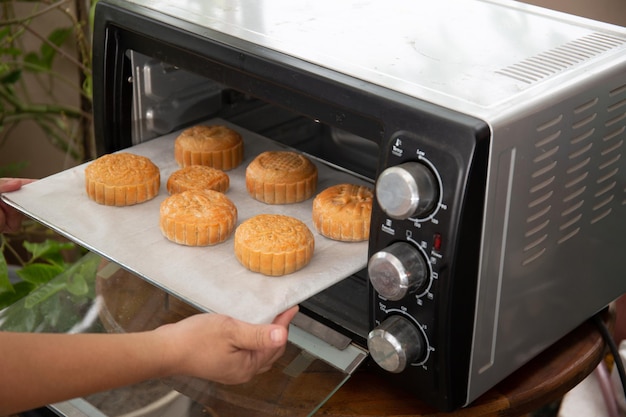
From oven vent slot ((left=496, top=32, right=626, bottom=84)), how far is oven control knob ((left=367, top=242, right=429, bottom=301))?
9.4 inches

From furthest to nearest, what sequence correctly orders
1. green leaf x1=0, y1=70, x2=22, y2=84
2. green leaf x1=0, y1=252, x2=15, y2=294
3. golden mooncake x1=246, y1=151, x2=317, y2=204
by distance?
green leaf x1=0, y1=70, x2=22, y2=84, green leaf x1=0, y1=252, x2=15, y2=294, golden mooncake x1=246, y1=151, x2=317, y2=204

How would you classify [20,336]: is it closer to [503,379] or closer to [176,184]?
[176,184]

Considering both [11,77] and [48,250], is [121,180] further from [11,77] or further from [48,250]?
[11,77]

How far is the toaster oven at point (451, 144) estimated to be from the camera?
87cm

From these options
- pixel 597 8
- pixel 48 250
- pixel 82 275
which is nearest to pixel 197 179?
pixel 82 275

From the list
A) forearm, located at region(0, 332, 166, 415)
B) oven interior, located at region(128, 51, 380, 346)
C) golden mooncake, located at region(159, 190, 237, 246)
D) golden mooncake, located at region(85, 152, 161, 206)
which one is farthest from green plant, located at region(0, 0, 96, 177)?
forearm, located at region(0, 332, 166, 415)

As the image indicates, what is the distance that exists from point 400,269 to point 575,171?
0.82ft

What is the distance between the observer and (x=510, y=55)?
103cm

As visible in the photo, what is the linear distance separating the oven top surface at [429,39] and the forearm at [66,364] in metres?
0.39

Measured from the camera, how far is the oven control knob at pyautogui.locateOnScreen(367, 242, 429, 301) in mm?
900

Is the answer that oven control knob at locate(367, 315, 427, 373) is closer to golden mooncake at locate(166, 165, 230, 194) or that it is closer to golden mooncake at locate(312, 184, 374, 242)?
golden mooncake at locate(312, 184, 374, 242)

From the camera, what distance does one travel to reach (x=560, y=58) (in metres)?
1.01

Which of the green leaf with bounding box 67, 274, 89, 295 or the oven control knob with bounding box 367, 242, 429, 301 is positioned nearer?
the oven control knob with bounding box 367, 242, 429, 301

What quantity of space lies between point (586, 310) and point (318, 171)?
0.46 meters
